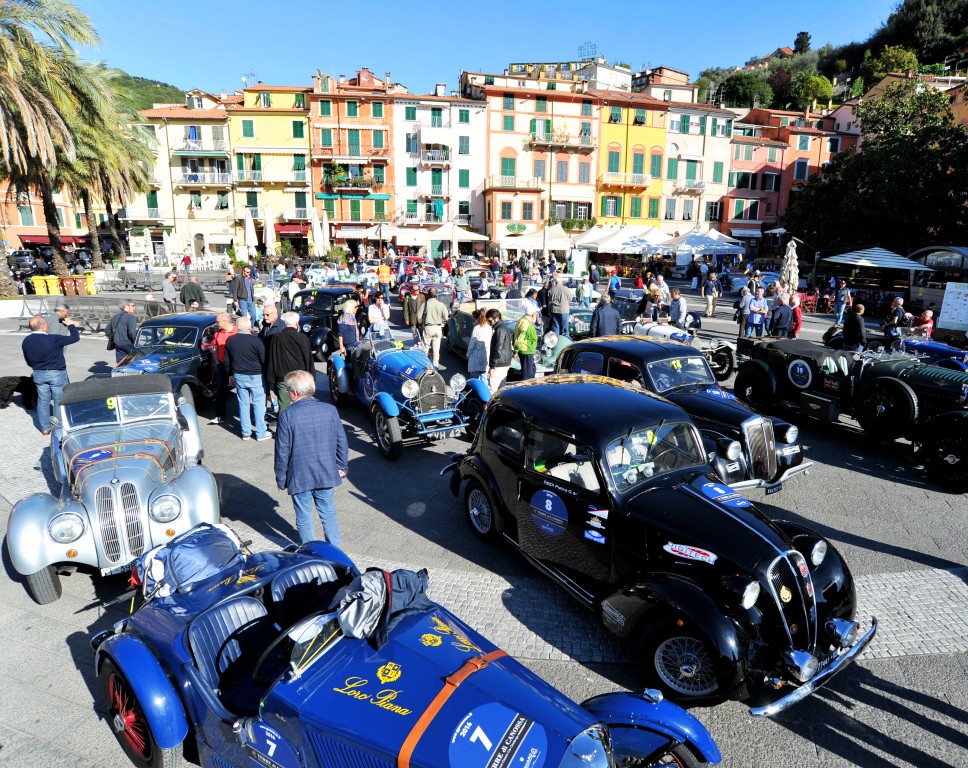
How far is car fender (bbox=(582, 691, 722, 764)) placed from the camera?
311 centimetres

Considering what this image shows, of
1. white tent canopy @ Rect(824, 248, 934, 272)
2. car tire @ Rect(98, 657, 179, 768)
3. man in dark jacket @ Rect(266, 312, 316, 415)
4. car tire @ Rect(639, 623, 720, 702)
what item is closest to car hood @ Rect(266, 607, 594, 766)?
car tire @ Rect(98, 657, 179, 768)

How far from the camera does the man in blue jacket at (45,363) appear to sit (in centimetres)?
909

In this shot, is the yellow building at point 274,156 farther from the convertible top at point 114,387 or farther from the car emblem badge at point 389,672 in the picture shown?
the car emblem badge at point 389,672

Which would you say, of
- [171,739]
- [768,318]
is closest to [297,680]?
[171,739]

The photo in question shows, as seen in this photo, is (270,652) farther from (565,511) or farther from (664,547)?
(664,547)

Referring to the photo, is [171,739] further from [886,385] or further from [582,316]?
[582,316]

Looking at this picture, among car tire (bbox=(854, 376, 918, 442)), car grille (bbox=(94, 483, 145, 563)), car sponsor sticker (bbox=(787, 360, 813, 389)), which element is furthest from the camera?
car sponsor sticker (bbox=(787, 360, 813, 389))

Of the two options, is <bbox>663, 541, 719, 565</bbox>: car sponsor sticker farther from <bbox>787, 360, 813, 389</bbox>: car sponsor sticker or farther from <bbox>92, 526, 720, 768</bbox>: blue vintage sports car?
<bbox>787, 360, 813, 389</bbox>: car sponsor sticker

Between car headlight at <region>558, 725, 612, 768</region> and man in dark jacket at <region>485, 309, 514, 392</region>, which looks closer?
car headlight at <region>558, 725, 612, 768</region>

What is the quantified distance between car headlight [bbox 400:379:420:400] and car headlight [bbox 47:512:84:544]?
4.42 metres

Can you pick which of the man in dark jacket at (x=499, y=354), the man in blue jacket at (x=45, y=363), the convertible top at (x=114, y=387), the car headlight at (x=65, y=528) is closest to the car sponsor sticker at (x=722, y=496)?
the car headlight at (x=65, y=528)

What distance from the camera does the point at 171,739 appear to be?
11.1 feet

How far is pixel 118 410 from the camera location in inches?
267

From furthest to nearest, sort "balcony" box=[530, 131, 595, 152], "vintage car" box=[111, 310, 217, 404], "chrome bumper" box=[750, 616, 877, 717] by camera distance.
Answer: "balcony" box=[530, 131, 595, 152] → "vintage car" box=[111, 310, 217, 404] → "chrome bumper" box=[750, 616, 877, 717]
